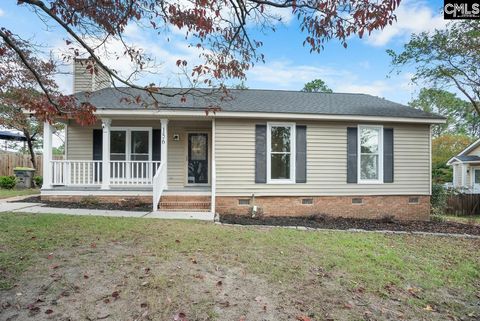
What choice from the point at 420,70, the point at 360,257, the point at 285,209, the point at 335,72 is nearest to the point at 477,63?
the point at 420,70

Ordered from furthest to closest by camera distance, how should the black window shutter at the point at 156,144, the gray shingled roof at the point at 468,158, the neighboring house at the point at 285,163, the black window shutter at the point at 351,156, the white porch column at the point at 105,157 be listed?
1. the gray shingled roof at the point at 468,158
2. the black window shutter at the point at 156,144
3. the black window shutter at the point at 351,156
4. the white porch column at the point at 105,157
5. the neighboring house at the point at 285,163

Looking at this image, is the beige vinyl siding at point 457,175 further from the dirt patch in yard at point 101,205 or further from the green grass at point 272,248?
the dirt patch in yard at point 101,205

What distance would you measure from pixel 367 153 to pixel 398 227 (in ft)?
8.74

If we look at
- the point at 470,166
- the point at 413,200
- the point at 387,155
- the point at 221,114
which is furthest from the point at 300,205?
the point at 470,166

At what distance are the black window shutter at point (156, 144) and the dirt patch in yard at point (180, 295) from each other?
23.4ft

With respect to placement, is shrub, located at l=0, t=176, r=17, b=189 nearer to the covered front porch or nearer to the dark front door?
the covered front porch

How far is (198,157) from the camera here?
11.8 meters

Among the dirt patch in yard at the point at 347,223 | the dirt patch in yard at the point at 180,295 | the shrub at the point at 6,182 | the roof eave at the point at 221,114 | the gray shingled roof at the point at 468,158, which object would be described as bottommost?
the dirt patch in yard at the point at 347,223

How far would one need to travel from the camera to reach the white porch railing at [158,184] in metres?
9.01

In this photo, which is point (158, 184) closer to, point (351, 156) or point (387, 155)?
point (351, 156)

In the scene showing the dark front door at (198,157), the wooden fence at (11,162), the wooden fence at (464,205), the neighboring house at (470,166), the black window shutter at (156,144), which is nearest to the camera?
the black window shutter at (156,144)

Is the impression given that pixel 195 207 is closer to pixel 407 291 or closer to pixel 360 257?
pixel 360 257

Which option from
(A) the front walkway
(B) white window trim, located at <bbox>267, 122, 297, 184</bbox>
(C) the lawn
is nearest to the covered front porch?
(A) the front walkway

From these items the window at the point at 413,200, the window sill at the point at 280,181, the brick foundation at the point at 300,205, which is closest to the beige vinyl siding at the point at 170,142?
the brick foundation at the point at 300,205
